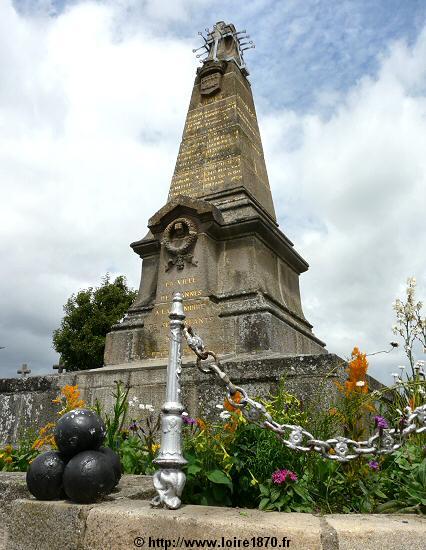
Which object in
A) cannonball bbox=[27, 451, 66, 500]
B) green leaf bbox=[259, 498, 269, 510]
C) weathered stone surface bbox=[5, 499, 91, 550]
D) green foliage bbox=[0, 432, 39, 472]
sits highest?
green foliage bbox=[0, 432, 39, 472]

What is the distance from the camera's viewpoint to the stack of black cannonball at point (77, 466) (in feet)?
8.63

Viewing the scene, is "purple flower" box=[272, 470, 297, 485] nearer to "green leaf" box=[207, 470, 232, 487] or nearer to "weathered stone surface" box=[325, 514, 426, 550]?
"green leaf" box=[207, 470, 232, 487]

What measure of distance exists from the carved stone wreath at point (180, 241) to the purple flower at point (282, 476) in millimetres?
5061

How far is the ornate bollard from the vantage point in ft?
8.05

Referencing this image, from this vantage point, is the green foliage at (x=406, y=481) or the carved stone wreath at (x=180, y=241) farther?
the carved stone wreath at (x=180, y=241)

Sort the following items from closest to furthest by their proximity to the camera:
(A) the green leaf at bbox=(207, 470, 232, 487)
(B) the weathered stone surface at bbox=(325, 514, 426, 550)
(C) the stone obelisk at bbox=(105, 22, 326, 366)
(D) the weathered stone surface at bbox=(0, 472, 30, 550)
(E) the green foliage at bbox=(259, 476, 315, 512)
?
(B) the weathered stone surface at bbox=(325, 514, 426, 550)
(E) the green foliage at bbox=(259, 476, 315, 512)
(A) the green leaf at bbox=(207, 470, 232, 487)
(D) the weathered stone surface at bbox=(0, 472, 30, 550)
(C) the stone obelisk at bbox=(105, 22, 326, 366)

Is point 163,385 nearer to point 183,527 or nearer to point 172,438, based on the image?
point 172,438

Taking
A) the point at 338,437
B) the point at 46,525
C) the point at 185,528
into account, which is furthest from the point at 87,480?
the point at 338,437

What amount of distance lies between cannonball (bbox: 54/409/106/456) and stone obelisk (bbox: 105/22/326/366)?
350 cm

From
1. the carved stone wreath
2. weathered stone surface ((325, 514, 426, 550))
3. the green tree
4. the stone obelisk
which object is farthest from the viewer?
the green tree

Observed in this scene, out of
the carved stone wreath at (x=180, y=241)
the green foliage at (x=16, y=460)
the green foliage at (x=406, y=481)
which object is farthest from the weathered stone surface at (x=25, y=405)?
the green foliage at (x=406, y=481)

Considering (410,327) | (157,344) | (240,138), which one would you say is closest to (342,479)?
(410,327)

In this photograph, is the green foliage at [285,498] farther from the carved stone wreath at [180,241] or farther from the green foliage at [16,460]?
the carved stone wreath at [180,241]

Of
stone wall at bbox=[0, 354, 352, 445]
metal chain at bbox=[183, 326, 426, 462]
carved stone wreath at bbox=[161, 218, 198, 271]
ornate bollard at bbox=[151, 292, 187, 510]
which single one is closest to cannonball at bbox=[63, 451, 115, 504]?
ornate bollard at bbox=[151, 292, 187, 510]
